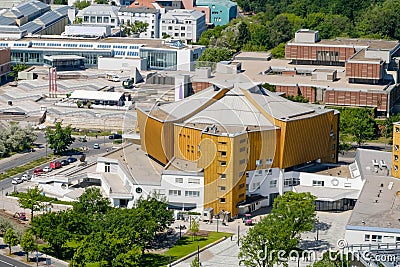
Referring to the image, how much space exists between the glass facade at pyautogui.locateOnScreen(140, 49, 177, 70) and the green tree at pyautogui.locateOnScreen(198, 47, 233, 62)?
145 centimetres

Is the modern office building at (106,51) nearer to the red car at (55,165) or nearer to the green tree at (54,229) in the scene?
the red car at (55,165)

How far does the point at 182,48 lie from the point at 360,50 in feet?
25.7

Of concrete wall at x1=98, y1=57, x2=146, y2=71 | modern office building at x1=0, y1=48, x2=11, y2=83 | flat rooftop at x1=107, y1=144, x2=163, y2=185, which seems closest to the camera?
flat rooftop at x1=107, y1=144, x2=163, y2=185

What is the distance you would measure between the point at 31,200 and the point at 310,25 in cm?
2842

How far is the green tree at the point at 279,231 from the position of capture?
21.4m

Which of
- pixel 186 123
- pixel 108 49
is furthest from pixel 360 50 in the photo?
pixel 186 123

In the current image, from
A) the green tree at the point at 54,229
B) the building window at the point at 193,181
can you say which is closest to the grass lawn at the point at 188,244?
the building window at the point at 193,181

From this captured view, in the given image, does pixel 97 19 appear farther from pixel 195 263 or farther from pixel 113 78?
pixel 195 263

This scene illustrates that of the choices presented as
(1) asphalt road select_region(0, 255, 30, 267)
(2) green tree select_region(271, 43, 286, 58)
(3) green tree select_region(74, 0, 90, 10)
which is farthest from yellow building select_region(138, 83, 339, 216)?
(3) green tree select_region(74, 0, 90, 10)

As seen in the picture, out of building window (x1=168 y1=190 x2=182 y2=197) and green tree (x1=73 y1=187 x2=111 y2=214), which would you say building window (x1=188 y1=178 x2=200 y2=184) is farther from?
green tree (x1=73 y1=187 x2=111 y2=214)

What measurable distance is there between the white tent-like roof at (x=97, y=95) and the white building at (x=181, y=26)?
12.7 m

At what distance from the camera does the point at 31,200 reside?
83.8 feet

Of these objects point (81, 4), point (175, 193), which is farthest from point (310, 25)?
point (175, 193)

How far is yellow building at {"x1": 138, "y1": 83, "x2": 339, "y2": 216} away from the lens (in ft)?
85.3
